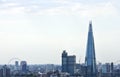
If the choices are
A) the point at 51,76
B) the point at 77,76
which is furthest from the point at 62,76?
the point at 77,76

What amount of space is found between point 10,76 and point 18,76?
672 cm

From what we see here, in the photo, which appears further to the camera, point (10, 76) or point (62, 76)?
point (10, 76)

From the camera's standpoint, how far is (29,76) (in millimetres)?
176250

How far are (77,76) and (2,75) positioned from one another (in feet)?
79.7

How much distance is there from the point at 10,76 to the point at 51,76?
26661 mm

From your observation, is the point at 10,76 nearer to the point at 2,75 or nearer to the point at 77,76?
the point at 2,75

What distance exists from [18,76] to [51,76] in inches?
786

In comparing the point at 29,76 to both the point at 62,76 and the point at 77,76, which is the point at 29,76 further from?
the point at 77,76

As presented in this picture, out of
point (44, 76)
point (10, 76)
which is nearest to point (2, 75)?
point (10, 76)

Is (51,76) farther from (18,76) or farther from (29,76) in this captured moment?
(18,76)

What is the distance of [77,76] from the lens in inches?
7712

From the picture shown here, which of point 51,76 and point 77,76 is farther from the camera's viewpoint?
Result: point 77,76

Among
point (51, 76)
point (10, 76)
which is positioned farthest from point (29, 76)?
point (10, 76)

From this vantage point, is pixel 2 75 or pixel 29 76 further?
pixel 2 75
